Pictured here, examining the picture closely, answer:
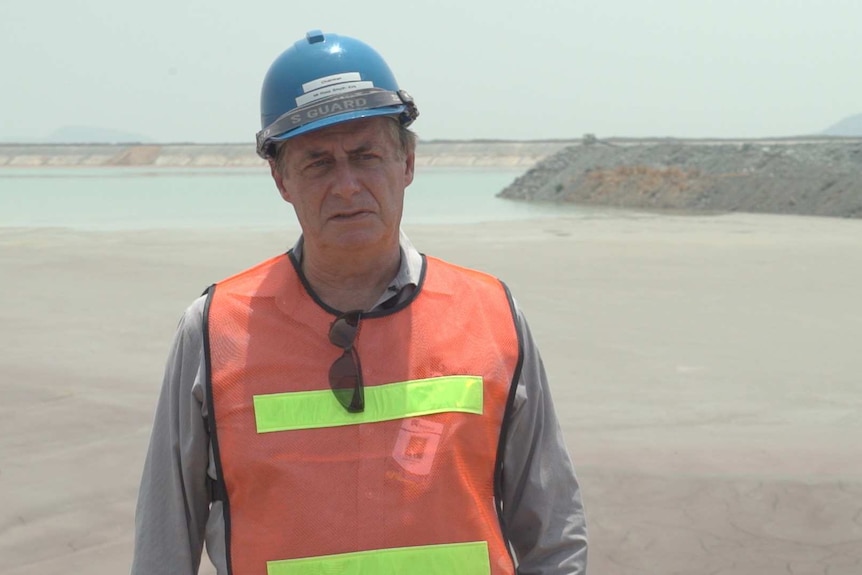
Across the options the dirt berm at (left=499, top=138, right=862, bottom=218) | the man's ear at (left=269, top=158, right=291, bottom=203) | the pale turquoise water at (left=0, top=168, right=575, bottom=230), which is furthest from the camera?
the dirt berm at (left=499, top=138, right=862, bottom=218)

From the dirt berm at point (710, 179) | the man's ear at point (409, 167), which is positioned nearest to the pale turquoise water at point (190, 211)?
the dirt berm at point (710, 179)

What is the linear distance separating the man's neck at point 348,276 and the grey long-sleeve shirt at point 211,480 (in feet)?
0.15

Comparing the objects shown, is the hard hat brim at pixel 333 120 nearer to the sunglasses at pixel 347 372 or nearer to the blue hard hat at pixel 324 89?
the blue hard hat at pixel 324 89

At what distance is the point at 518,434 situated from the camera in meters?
1.96

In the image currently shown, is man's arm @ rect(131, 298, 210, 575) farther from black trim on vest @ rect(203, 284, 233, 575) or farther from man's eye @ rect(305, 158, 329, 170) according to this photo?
man's eye @ rect(305, 158, 329, 170)

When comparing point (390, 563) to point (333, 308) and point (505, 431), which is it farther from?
point (333, 308)

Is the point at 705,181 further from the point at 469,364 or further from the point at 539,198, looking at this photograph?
the point at 469,364

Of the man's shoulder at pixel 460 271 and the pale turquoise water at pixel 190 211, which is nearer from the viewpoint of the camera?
the man's shoulder at pixel 460 271

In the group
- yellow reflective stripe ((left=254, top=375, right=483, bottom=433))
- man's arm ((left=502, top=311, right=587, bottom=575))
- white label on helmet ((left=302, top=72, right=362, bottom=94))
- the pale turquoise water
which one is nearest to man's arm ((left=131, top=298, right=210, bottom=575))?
yellow reflective stripe ((left=254, top=375, right=483, bottom=433))

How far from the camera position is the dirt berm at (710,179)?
3078 cm

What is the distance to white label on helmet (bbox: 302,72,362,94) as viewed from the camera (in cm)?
193

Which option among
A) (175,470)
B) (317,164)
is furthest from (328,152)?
(175,470)

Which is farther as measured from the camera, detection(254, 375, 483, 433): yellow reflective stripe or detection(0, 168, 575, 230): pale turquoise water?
detection(0, 168, 575, 230): pale turquoise water

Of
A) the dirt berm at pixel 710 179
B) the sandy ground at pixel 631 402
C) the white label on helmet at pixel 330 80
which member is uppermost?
the white label on helmet at pixel 330 80
